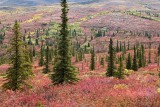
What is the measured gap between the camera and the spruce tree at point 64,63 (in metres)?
19.6

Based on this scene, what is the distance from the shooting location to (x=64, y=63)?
20.1 m

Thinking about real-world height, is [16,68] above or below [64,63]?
below

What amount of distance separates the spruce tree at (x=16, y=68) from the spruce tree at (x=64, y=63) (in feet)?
7.13

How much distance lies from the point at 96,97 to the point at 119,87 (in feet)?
9.92

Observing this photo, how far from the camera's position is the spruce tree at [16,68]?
772 inches

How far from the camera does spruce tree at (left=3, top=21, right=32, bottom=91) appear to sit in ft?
64.3

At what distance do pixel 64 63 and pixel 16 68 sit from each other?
3.40m

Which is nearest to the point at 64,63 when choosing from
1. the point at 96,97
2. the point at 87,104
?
the point at 96,97

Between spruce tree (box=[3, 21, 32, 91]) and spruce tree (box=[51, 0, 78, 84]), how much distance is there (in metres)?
2.17

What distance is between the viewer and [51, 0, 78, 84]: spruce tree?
64.4 feet

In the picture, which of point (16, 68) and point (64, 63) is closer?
point (16, 68)

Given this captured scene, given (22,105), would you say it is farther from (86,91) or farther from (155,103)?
(155,103)

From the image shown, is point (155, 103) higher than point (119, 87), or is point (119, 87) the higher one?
point (155, 103)

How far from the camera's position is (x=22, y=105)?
1170 centimetres
